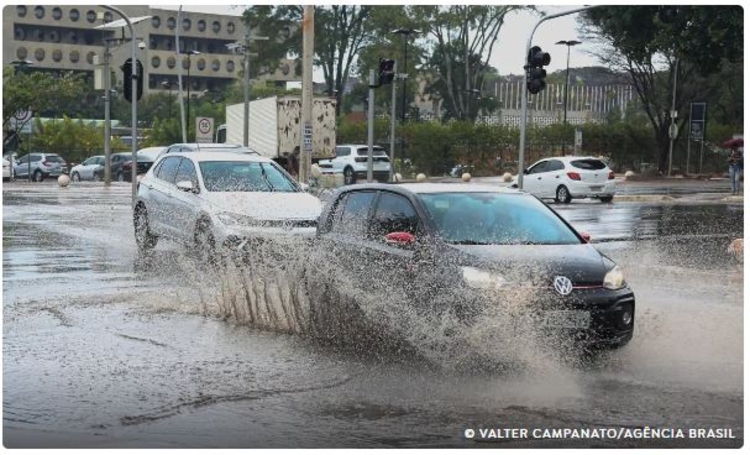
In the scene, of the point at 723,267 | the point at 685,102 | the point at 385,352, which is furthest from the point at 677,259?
the point at 685,102

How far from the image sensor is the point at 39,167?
179ft

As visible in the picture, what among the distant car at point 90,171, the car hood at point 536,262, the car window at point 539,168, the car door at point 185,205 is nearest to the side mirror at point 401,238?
the car hood at point 536,262

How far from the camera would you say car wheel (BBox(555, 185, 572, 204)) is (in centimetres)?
3228

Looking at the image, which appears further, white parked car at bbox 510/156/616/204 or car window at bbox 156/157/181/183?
white parked car at bbox 510/156/616/204

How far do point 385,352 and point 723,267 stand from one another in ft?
26.9

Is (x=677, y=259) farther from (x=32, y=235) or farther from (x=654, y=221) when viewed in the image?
(x=32, y=235)

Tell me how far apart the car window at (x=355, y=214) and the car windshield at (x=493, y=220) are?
628mm

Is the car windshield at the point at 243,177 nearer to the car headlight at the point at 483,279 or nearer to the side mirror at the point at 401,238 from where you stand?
the side mirror at the point at 401,238

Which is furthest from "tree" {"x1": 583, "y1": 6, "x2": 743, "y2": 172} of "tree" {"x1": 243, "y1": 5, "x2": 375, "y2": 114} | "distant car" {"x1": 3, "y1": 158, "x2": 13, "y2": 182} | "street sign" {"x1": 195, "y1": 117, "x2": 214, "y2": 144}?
"tree" {"x1": 243, "y1": 5, "x2": 375, "y2": 114}

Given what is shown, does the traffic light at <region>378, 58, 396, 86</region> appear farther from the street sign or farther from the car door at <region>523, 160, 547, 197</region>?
the street sign

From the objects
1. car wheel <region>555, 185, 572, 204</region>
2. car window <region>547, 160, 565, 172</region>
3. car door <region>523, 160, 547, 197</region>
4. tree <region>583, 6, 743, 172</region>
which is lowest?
car wheel <region>555, 185, 572, 204</region>

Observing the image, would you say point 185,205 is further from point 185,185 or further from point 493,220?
point 493,220

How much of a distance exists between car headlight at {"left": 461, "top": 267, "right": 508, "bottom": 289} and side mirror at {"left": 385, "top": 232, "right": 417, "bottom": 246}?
73 centimetres

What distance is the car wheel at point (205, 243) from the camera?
14.3 meters
